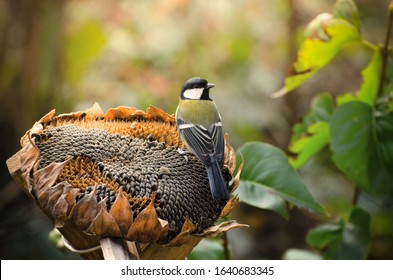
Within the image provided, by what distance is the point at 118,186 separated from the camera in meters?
0.70

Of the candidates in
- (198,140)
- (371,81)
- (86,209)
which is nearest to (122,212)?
(86,209)

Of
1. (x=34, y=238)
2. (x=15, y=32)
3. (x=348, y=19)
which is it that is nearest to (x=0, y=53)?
(x=15, y=32)

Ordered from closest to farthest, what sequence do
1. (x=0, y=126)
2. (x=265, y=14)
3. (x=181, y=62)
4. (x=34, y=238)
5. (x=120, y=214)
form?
(x=120, y=214)
(x=34, y=238)
(x=0, y=126)
(x=181, y=62)
(x=265, y=14)

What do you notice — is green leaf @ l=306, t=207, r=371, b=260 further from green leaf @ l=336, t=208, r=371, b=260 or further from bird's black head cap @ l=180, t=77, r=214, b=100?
bird's black head cap @ l=180, t=77, r=214, b=100

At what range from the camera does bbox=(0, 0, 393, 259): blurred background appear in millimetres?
2175

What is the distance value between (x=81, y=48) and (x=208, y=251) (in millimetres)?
1710

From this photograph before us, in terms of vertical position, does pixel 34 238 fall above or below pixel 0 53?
below

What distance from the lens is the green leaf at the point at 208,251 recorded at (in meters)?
1.07

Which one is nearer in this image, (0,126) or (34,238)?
(34,238)

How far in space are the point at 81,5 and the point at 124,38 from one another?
302 millimetres

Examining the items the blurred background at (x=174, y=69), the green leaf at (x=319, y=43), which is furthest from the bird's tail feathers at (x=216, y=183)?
the blurred background at (x=174, y=69)

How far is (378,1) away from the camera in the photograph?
8.84 feet

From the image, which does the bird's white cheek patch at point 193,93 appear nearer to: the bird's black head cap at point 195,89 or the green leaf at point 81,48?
the bird's black head cap at point 195,89
